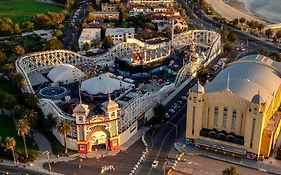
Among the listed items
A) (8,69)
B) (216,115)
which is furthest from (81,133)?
(8,69)

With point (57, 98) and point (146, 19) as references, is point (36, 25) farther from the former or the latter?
point (57, 98)

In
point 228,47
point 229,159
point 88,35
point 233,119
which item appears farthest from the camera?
point 88,35

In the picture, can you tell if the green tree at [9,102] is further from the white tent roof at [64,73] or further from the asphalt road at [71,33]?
the asphalt road at [71,33]

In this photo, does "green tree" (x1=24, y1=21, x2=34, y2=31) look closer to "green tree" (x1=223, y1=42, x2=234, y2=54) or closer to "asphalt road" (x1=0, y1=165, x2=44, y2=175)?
"green tree" (x1=223, y1=42, x2=234, y2=54)

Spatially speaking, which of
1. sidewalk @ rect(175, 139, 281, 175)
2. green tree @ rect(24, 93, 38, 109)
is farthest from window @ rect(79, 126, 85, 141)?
sidewalk @ rect(175, 139, 281, 175)

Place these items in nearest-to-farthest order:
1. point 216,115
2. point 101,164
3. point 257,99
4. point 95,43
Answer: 1. point 257,99
2. point 101,164
3. point 216,115
4. point 95,43

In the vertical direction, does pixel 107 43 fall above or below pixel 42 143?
above

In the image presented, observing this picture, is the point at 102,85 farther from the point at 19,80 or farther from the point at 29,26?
the point at 29,26
